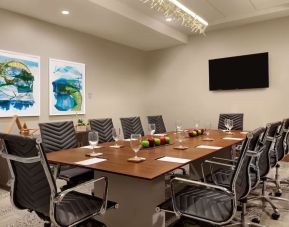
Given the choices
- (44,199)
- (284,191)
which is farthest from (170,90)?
(44,199)

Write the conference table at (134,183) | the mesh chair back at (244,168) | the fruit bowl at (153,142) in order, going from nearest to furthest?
the mesh chair back at (244,168) → the conference table at (134,183) → the fruit bowl at (153,142)

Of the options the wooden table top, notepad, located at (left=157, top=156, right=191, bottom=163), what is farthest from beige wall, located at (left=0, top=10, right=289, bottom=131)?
notepad, located at (left=157, top=156, right=191, bottom=163)

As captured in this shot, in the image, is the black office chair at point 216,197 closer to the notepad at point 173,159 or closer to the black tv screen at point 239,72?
the notepad at point 173,159

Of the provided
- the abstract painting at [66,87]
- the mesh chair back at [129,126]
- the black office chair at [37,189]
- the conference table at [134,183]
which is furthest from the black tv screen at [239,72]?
the black office chair at [37,189]

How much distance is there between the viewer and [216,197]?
6.17 ft

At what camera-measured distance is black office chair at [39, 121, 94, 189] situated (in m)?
2.58

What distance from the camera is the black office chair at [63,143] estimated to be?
2578mm

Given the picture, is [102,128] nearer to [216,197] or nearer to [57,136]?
[57,136]

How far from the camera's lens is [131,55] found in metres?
6.66

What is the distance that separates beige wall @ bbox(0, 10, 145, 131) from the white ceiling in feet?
0.62

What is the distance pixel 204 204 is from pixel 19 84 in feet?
11.7

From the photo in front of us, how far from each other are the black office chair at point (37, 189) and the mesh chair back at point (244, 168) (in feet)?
2.77

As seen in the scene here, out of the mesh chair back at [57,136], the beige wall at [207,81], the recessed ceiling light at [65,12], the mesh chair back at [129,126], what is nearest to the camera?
the mesh chair back at [57,136]

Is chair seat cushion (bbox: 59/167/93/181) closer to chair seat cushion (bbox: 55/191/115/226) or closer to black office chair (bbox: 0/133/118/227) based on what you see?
chair seat cushion (bbox: 55/191/115/226)
